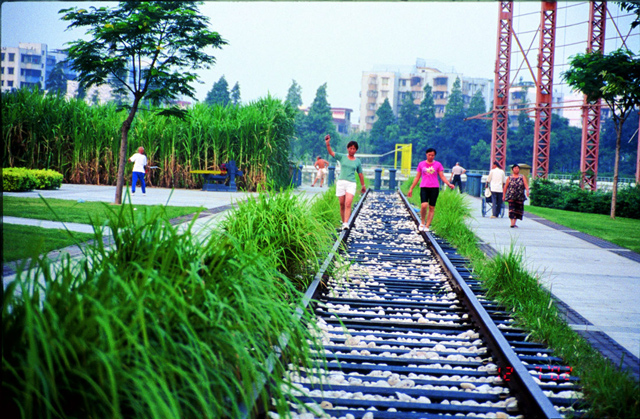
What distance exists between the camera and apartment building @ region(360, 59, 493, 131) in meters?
123

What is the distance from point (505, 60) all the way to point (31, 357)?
37.9 meters

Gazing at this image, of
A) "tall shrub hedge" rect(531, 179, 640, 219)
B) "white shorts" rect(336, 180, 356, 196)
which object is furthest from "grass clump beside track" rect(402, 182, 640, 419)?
"tall shrub hedge" rect(531, 179, 640, 219)

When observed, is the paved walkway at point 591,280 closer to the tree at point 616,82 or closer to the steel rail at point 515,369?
the steel rail at point 515,369

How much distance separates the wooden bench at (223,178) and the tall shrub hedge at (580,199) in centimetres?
1367

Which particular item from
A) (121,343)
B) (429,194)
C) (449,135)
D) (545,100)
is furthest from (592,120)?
(449,135)

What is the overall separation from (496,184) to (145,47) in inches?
410

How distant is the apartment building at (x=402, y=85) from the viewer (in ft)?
405

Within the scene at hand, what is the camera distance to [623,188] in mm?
22938

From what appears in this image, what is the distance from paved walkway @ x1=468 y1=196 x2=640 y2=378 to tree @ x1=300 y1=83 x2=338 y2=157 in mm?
71519

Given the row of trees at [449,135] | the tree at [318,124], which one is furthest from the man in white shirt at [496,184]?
the tree at [318,124]

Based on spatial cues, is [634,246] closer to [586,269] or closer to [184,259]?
[586,269]

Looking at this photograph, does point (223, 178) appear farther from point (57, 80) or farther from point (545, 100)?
point (57, 80)

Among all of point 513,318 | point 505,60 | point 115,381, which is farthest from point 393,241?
point 505,60

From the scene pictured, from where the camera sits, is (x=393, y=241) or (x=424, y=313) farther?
(x=393, y=241)
